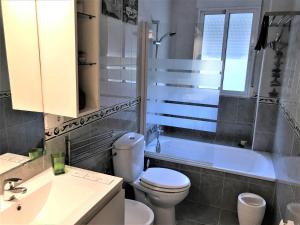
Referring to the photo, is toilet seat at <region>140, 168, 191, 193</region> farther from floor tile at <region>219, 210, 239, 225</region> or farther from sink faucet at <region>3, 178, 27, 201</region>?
sink faucet at <region>3, 178, 27, 201</region>

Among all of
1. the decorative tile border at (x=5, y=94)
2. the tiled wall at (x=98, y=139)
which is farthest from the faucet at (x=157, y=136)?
the decorative tile border at (x=5, y=94)

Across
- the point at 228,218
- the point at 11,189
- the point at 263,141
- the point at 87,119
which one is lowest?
the point at 228,218

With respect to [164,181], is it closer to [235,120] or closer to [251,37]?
[235,120]

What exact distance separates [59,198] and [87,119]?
716mm

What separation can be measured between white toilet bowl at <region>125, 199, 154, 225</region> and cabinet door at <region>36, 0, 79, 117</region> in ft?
3.03

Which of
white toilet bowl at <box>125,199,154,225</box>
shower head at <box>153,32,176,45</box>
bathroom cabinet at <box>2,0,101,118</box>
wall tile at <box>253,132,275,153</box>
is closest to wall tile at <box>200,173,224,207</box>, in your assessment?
wall tile at <box>253,132,275,153</box>

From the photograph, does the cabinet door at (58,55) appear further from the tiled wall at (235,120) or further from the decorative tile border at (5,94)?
the tiled wall at (235,120)

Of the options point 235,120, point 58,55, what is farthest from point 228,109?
point 58,55

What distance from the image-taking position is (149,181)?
2.25m

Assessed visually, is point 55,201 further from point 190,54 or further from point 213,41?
point 213,41

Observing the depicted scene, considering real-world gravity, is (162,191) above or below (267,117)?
below

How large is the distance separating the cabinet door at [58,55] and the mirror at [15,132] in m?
0.12

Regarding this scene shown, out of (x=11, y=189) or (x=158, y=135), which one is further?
(x=158, y=135)

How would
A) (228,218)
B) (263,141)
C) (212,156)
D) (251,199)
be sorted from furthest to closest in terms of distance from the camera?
(212,156) → (263,141) → (228,218) → (251,199)
